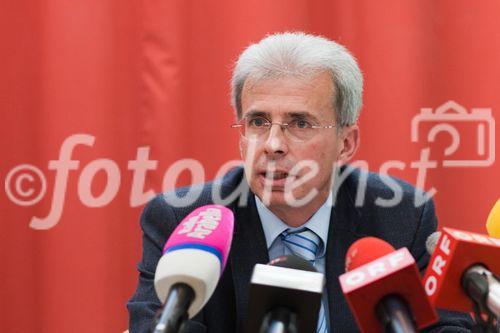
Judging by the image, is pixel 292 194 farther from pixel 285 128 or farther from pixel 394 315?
pixel 394 315

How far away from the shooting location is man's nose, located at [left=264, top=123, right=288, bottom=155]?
1.57 m

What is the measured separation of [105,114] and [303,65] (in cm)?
95

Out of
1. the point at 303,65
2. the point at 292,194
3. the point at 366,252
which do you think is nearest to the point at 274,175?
the point at 292,194

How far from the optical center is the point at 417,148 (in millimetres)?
2426

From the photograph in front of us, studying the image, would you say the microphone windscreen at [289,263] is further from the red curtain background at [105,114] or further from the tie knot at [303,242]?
the red curtain background at [105,114]

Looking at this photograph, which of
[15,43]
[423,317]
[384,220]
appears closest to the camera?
[423,317]

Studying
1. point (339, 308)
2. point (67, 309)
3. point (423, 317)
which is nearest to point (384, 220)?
point (339, 308)

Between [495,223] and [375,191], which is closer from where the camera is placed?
[495,223]

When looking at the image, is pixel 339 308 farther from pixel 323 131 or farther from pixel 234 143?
pixel 234 143

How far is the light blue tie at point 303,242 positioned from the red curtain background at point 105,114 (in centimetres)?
73

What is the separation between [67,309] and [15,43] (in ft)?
3.15

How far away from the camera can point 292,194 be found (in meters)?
1.59

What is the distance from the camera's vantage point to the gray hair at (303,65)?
1.65m

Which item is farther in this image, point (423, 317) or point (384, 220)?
point (384, 220)
